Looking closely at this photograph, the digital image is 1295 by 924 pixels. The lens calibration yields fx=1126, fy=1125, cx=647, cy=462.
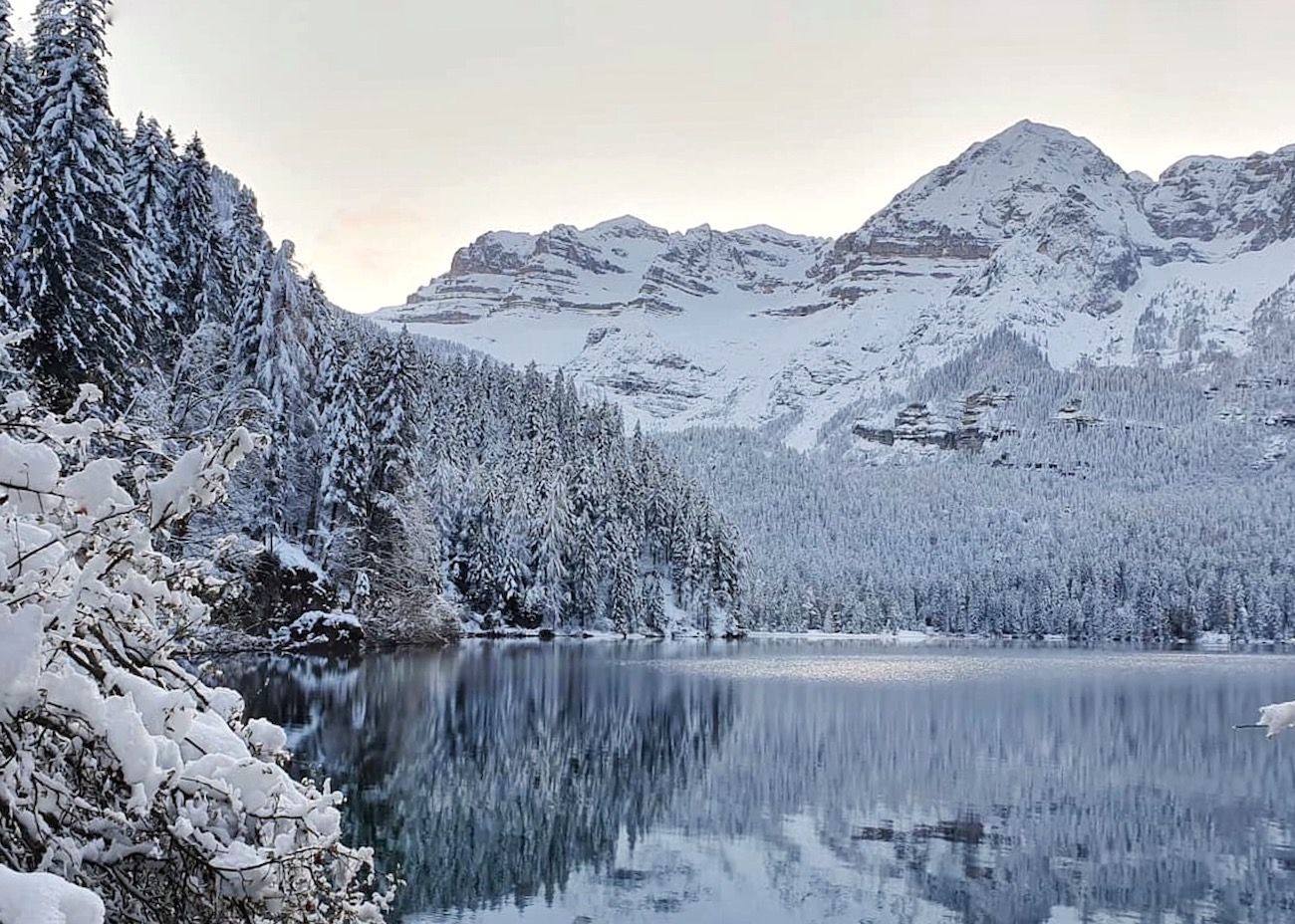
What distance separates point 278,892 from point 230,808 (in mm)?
283

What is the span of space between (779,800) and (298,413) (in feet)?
91.6

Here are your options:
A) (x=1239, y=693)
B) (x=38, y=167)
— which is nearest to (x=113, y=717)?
(x=38, y=167)

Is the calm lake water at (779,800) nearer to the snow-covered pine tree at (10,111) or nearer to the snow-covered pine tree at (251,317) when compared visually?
the snow-covered pine tree at (10,111)

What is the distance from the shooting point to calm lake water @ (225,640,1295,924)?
577 inches

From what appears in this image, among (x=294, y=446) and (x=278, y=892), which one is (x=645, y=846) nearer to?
A: (x=278, y=892)

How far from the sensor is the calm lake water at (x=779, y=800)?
14664mm

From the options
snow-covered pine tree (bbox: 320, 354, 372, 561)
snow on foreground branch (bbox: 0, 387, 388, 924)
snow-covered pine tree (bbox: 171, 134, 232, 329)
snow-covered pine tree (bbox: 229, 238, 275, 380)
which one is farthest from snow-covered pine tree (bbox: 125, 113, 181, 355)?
snow on foreground branch (bbox: 0, 387, 388, 924)

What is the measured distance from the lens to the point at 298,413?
4269cm

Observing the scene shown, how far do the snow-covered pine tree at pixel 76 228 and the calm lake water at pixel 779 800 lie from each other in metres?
7.54

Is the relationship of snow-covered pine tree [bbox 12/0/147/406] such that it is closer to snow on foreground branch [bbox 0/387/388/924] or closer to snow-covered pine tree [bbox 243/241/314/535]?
snow-covered pine tree [bbox 243/241/314/535]

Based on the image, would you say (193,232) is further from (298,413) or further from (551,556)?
(551,556)

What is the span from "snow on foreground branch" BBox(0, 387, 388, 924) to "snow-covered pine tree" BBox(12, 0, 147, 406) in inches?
740

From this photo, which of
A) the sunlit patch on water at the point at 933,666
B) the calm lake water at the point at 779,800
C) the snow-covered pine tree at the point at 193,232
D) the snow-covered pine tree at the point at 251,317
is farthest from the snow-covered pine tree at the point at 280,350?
the sunlit patch on water at the point at 933,666

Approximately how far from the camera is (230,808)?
332 centimetres
